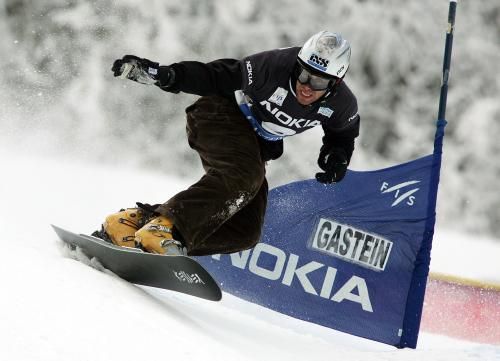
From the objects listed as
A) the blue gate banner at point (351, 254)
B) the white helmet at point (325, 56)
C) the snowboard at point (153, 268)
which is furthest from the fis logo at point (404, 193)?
the snowboard at point (153, 268)

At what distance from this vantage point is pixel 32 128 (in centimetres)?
977

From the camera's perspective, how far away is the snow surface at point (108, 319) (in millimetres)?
2225

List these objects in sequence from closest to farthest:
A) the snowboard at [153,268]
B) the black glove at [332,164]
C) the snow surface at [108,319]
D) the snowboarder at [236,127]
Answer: the snow surface at [108,319], the snowboard at [153,268], the snowboarder at [236,127], the black glove at [332,164]

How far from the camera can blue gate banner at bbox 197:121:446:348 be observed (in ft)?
14.6

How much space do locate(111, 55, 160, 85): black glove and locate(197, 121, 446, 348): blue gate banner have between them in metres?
1.41

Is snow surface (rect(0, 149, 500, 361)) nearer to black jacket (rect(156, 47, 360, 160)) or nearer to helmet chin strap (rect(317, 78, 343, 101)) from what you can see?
black jacket (rect(156, 47, 360, 160))

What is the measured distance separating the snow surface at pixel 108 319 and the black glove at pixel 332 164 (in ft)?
2.82

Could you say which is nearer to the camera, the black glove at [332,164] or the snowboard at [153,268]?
the snowboard at [153,268]

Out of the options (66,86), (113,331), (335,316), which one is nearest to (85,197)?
(335,316)

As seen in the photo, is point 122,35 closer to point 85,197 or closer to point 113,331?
point 85,197

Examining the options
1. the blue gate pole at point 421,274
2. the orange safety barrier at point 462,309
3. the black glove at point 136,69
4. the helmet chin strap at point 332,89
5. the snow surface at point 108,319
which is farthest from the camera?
the orange safety barrier at point 462,309

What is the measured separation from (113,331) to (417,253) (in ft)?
8.07

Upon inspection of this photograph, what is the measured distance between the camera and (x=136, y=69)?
11.1 feet

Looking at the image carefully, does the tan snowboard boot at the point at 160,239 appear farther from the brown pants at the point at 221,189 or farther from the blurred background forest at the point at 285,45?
the blurred background forest at the point at 285,45
